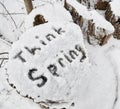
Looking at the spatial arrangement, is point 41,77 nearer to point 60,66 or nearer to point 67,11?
point 60,66

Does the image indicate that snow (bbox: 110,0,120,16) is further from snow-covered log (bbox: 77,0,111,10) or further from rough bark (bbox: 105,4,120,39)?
snow-covered log (bbox: 77,0,111,10)

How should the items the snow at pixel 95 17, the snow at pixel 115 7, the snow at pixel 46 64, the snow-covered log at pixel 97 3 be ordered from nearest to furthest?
the snow at pixel 46 64, the snow at pixel 95 17, the snow at pixel 115 7, the snow-covered log at pixel 97 3

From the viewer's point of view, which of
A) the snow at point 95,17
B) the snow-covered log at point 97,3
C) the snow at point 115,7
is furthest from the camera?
the snow-covered log at point 97,3

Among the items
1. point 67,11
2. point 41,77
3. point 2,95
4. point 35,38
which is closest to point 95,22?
point 67,11

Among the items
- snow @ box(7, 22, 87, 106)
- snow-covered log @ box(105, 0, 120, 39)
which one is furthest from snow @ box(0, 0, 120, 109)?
snow-covered log @ box(105, 0, 120, 39)

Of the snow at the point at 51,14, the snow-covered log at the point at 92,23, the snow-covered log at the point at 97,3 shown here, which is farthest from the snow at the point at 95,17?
the snow-covered log at the point at 97,3

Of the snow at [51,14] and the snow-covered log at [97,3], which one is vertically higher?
the snow at [51,14]

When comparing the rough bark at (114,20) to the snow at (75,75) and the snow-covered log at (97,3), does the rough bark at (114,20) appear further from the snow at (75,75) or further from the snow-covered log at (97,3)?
the snow-covered log at (97,3)

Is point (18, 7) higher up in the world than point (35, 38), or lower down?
lower down

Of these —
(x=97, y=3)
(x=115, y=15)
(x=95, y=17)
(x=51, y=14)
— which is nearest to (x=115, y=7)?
(x=115, y=15)
